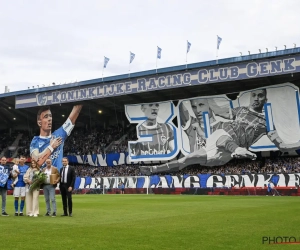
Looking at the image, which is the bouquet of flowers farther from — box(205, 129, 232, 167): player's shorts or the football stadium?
box(205, 129, 232, 167): player's shorts

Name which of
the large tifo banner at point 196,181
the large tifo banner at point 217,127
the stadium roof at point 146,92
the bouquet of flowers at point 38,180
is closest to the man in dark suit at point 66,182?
the bouquet of flowers at point 38,180

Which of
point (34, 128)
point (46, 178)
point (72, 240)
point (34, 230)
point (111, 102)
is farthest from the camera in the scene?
point (34, 128)

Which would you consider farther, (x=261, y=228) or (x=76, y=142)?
(x=76, y=142)

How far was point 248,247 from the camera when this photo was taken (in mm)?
9164

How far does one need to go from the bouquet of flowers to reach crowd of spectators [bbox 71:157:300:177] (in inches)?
1070

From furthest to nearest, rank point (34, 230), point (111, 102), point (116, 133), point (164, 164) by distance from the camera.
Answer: point (116, 133)
point (111, 102)
point (164, 164)
point (34, 230)

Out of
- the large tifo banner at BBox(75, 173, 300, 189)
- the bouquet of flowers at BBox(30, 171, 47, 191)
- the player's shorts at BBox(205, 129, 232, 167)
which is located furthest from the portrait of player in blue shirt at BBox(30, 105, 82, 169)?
the bouquet of flowers at BBox(30, 171, 47, 191)

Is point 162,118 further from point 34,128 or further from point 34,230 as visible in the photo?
point 34,230

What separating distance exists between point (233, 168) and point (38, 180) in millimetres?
35496

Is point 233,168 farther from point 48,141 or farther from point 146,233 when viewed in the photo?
point 146,233

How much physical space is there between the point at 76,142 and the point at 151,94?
704 inches

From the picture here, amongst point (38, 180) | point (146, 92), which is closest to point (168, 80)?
point (146, 92)

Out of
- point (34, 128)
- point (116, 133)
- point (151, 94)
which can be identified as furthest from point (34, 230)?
point (34, 128)

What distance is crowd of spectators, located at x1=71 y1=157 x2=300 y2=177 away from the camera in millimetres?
44969
